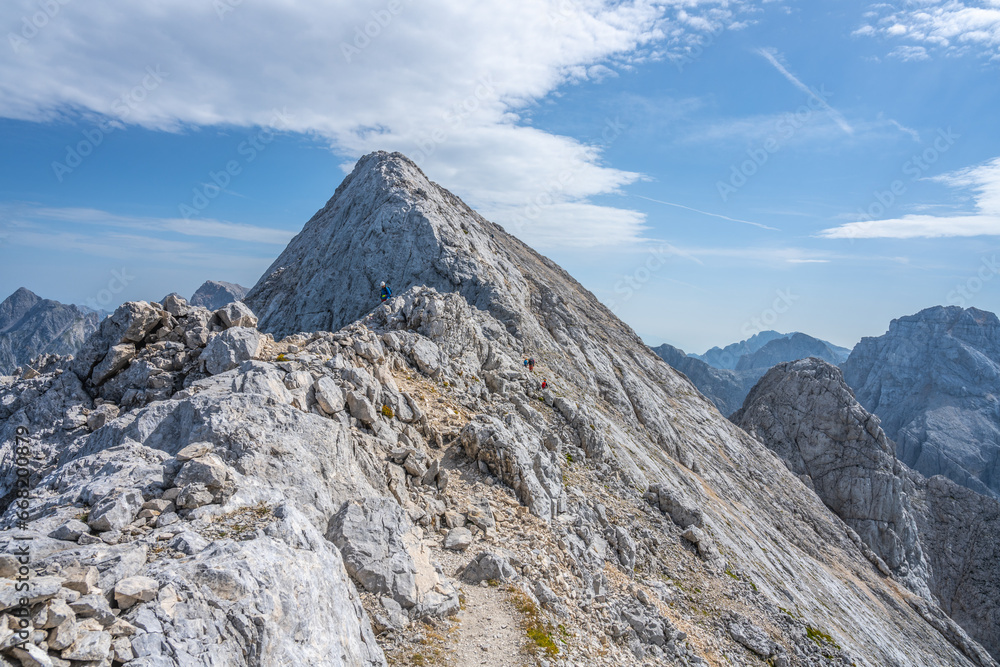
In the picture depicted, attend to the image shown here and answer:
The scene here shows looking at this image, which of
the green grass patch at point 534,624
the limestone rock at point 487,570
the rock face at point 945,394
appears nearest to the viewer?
the green grass patch at point 534,624

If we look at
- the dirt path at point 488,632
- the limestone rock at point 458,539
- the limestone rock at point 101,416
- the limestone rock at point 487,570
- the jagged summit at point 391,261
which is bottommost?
the dirt path at point 488,632

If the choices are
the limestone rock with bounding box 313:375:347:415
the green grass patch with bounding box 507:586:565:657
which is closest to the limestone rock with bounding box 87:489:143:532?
the limestone rock with bounding box 313:375:347:415

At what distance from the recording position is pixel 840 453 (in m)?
71.8

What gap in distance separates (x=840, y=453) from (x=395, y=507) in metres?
75.7

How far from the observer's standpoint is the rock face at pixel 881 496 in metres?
66.6

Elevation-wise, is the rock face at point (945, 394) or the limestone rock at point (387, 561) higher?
the rock face at point (945, 394)

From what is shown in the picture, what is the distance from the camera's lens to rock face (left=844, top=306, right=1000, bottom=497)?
15138 cm

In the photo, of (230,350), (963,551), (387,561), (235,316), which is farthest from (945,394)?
(230,350)

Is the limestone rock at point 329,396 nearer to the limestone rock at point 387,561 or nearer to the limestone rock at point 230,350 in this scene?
the limestone rock at point 230,350

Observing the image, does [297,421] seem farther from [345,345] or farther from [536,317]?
[536,317]

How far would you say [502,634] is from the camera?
1430cm

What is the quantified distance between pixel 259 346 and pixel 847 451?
7797cm

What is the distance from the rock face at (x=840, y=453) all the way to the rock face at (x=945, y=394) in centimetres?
10327

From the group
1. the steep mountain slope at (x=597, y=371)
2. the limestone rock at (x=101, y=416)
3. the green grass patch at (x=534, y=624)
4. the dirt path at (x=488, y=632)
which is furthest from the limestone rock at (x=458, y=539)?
the limestone rock at (x=101, y=416)
